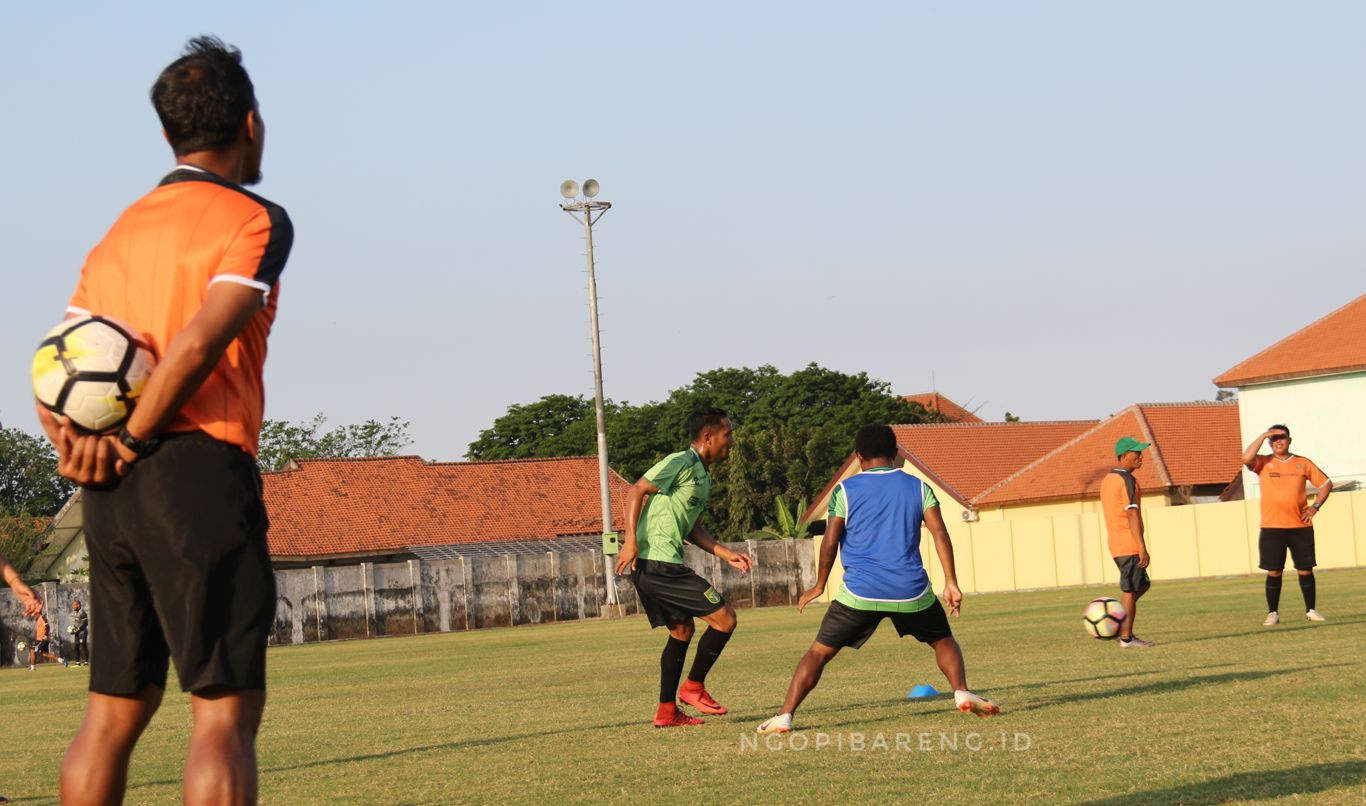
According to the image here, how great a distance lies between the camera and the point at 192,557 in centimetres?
366

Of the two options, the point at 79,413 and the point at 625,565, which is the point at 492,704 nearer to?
the point at 625,565

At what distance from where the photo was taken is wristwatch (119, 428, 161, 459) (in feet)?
12.2

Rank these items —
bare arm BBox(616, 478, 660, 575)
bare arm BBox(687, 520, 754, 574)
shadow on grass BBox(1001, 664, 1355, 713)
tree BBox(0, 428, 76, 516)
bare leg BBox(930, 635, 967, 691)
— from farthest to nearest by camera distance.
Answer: tree BBox(0, 428, 76, 516) → bare arm BBox(687, 520, 754, 574) → bare arm BBox(616, 478, 660, 575) → shadow on grass BBox(1001, 664, 1355, 713) → bare leg BBox(930, 635, 967, 691)

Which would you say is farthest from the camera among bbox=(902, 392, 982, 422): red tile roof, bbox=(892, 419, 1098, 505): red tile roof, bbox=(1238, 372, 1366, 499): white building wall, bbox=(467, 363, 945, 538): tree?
bbox=(902, 392, 982, 422): red tile roof

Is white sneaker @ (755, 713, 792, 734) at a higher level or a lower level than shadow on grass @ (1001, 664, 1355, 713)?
higher

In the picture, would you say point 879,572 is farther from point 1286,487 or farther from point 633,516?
point 1286,487

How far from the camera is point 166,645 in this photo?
3.92 m

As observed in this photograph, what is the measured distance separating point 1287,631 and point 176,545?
13997 millimetres

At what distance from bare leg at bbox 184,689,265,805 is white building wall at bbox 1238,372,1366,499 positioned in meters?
48.6

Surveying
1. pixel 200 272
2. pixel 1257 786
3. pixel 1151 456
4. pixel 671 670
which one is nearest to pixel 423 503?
pixel 1151 456

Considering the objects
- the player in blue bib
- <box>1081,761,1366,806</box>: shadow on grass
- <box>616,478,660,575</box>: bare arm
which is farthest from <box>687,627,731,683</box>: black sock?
<box>1081,761,1366,806</box>: shadow on grass

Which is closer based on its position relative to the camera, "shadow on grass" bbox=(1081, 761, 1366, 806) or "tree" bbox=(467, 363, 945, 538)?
"shadow on grass" bbox=(1081, 761, 1366, 806)

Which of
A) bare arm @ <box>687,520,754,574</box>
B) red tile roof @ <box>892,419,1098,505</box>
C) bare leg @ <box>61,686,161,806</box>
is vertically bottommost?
bare leg @ <box>61,686,161,806</box>

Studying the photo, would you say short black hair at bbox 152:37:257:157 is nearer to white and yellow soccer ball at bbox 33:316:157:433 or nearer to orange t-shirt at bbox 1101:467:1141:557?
white and yellow soccer ball at bbox 33:316:157:433
